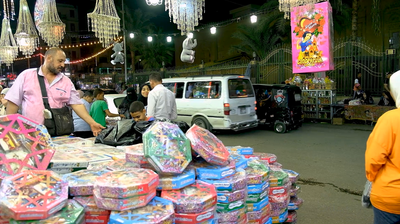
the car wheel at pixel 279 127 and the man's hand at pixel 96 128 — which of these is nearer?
the man's hand at pixel 96 128

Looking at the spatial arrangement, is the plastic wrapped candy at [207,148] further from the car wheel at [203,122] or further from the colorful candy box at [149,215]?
the car wheel at [203,122]

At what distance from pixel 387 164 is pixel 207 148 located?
141 centimetres

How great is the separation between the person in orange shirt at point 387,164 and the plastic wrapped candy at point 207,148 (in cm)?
115

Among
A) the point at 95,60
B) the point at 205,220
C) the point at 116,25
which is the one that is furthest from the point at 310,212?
the point at 95,60

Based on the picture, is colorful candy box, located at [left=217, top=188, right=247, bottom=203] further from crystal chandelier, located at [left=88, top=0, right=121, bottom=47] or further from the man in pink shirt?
crystal chandelier, located at [left=88, top=0, right=121, bottom=47]

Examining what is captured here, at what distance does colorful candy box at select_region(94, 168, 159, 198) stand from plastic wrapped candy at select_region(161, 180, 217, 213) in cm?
20

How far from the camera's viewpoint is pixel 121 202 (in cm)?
176

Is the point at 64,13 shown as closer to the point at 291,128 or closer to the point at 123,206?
the point at 291,128

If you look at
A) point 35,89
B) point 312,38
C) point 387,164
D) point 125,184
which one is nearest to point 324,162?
point 387,164

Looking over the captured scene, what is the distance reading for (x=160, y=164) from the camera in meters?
2.11

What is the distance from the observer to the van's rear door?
30.4ft

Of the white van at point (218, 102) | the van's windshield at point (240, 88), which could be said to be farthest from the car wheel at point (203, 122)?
the van's windshield at point (240, 88)

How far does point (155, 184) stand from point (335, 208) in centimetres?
324

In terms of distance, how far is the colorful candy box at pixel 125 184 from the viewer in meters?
1.75
